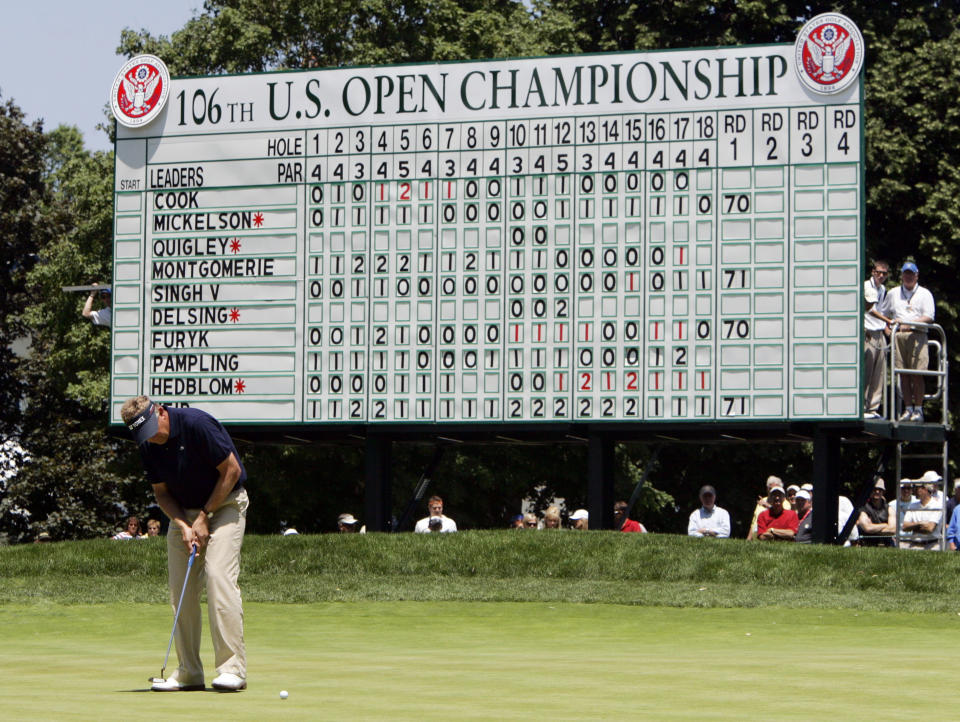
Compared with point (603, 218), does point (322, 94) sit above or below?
above

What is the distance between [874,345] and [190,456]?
43.1 feet

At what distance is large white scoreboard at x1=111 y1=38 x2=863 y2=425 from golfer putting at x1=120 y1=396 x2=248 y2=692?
11.6m

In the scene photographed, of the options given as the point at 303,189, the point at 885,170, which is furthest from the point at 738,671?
the point at 885,170

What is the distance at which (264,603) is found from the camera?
60.3ft

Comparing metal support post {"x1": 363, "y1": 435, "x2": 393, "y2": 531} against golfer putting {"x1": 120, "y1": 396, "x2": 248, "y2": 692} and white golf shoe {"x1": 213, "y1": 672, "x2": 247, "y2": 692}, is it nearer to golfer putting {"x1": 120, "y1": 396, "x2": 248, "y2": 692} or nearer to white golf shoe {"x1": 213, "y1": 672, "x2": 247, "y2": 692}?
golfer putting {"x1": 120, "y1": 396, "x2": 248, "y2": 692}

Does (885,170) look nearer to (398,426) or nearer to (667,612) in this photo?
(398,426)

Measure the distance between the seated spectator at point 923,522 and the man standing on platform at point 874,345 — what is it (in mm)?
1768

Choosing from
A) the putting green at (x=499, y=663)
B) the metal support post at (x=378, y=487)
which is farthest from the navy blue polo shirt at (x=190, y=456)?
the metal support post at (x=378, y=487)

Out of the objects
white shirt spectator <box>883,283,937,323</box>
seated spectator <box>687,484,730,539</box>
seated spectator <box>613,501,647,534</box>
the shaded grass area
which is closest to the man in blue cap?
white shirt spectator <box>883,283,937,323</box>

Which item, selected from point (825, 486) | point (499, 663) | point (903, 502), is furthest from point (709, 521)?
point (499, 663)

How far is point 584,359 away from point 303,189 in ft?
13.7

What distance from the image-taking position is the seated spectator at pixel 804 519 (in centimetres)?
2247

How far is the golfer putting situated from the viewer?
33.5ft

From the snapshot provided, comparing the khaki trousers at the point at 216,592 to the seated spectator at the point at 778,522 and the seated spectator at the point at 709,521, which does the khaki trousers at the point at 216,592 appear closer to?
Result: the seated spectator at the point at 709,521
